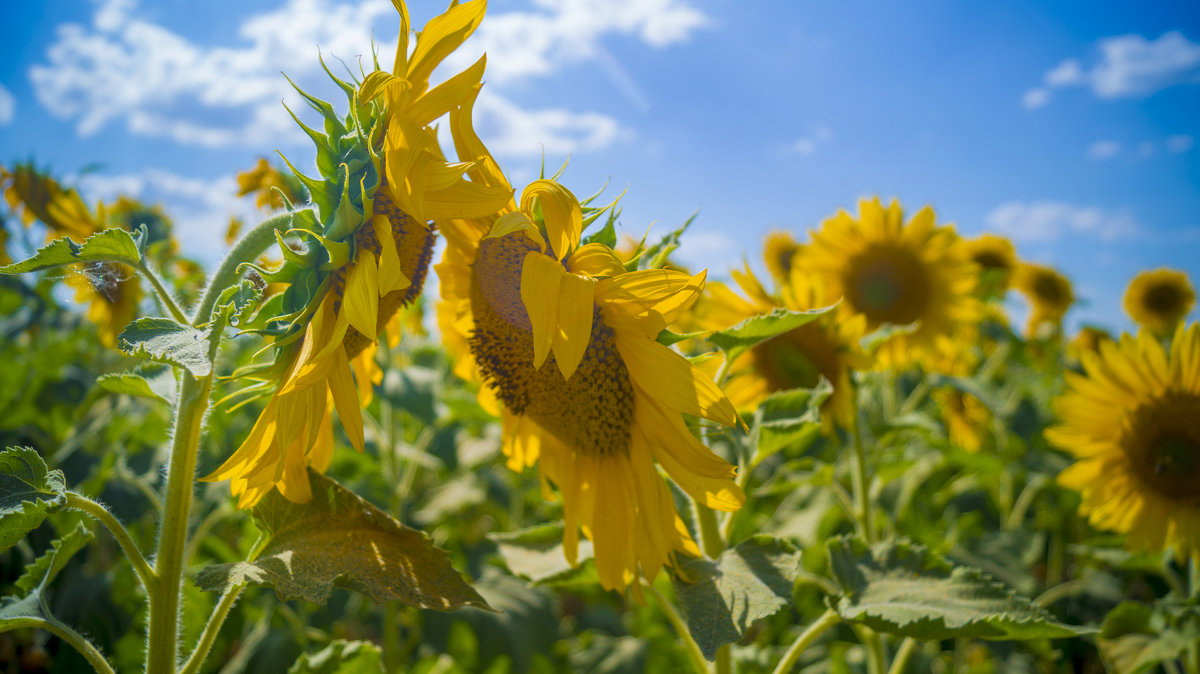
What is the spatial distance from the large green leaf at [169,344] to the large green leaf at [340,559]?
30 cm

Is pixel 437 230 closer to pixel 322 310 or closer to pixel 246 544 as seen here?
pixel 322 310

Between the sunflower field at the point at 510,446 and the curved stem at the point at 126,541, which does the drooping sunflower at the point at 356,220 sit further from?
the curved stem at the point at 126,541

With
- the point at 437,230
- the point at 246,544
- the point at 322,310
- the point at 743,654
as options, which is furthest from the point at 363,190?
the point at 743,654

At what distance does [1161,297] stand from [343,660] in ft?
21.3

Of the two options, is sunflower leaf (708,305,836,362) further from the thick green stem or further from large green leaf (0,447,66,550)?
large green leaf (0,447,66,550)

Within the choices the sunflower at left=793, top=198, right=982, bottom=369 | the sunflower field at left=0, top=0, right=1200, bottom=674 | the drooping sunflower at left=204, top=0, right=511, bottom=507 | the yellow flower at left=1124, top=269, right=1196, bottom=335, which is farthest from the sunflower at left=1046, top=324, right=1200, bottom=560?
the yellow flower at left=1124, top=269, right=1196, bottom=335

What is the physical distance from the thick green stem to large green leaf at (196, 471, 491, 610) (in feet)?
0.32

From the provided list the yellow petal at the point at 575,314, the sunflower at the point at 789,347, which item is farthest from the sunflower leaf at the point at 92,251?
the sunflower at the point at 789,347

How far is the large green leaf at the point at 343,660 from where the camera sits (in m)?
1.34

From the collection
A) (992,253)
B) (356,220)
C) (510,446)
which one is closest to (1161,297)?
(992,253)

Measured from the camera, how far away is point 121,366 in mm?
3922

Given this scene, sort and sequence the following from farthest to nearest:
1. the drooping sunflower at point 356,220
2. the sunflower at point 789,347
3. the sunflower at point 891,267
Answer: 1. the sunflower at point 891,267
2. the sunflower at point 789,347
3. the drooping sunflower at point 356,220

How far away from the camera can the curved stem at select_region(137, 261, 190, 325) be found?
1042 millimetres

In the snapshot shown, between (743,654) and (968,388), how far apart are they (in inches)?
52.1
